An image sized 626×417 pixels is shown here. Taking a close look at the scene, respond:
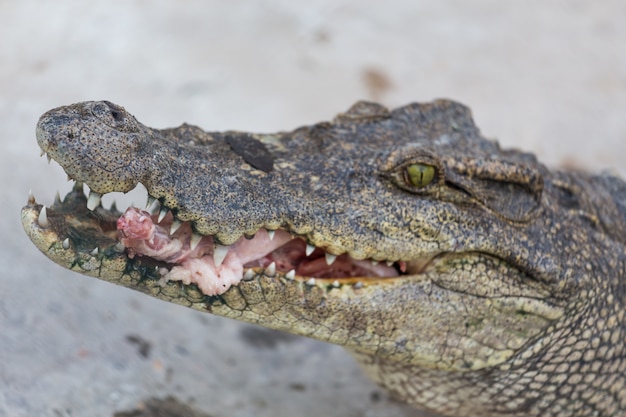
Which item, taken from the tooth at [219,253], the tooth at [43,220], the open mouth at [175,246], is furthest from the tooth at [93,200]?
the tooth at [219,253]

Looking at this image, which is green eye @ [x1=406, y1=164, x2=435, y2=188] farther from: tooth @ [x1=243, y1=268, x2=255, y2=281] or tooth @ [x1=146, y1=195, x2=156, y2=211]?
tooth @ [x1=146, y1=195, x2=156, y2=211]

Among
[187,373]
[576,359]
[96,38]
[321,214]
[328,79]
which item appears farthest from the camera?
[328,79]

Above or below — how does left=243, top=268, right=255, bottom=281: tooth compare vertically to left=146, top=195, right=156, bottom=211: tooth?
below

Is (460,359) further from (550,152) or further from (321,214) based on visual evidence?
(550,152)

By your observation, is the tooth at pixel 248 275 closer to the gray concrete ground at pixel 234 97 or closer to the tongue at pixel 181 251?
the tongue at pixel 181 251

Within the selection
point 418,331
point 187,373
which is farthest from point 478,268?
point 187,373

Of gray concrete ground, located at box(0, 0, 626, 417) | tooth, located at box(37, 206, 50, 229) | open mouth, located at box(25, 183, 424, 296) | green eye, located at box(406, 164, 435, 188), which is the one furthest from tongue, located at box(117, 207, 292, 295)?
gray concrete ground, located at box(0, 0, 626, 417)

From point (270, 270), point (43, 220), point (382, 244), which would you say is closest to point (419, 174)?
point (382, 244)

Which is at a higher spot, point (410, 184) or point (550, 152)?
point (550, 152)
